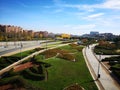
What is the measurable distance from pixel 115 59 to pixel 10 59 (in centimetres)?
2447

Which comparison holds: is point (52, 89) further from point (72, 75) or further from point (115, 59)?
point (115, 59)

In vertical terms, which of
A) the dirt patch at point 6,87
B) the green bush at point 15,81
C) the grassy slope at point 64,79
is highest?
the green bush at point 15,81

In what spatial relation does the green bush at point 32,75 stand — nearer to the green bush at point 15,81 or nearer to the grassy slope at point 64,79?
the grassy slope at point 64,79

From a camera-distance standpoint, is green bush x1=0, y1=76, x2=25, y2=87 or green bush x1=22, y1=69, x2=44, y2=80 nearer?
green bush x1=0, y1=76, x2=25, y2=87

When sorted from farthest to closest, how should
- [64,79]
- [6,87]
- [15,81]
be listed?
[64,79] → [15,81] → [6,87]

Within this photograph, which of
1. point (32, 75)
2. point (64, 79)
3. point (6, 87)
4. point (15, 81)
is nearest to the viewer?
point (6, 87)

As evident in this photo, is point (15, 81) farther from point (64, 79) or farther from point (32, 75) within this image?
point (64, 79)

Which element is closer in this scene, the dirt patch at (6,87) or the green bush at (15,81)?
the dirt patch at (6,87)

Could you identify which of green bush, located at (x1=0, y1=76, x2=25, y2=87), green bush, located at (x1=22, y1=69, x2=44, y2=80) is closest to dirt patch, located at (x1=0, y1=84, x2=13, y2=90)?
green bush, located at (x1=0, y1=76, x2=25, y2=87)

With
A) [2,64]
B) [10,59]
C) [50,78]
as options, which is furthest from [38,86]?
[10,59]

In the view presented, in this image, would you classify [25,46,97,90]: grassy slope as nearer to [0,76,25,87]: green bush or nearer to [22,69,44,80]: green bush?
[22,69,44,80]: green bush

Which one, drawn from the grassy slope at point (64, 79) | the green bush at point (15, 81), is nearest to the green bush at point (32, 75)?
the grassy slope at point (64, 79)

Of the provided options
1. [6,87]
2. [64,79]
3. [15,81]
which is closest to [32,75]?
[15,81]

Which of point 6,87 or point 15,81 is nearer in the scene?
point 6,87
